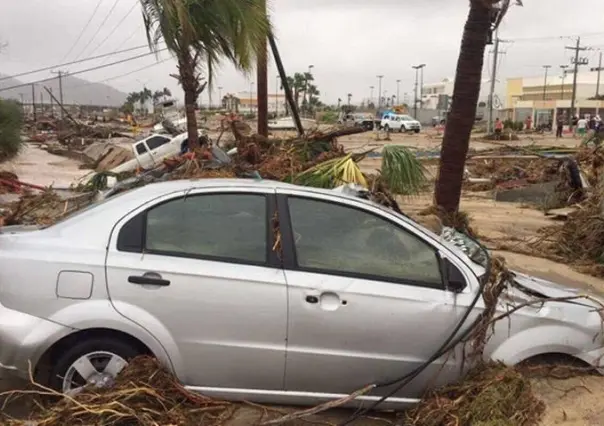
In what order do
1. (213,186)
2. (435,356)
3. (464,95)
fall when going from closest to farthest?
(435,356), (213,186), (464,95)

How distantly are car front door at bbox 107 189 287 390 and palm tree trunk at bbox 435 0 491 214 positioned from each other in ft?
17.4

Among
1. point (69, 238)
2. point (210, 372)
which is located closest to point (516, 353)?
point (210, 372)

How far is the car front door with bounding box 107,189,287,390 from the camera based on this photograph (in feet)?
12.0

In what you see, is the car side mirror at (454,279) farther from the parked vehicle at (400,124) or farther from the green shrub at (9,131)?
the parked vehicle at (400,124)

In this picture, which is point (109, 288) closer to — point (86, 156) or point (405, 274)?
point (405, 274)

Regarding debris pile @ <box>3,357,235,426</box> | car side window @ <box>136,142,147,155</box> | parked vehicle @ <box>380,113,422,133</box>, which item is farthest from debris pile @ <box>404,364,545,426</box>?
parked vehicle @ <box>380,113,422,133</box>

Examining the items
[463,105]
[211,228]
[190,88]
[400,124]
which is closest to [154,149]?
[190,88]

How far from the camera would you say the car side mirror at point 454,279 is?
3838mm

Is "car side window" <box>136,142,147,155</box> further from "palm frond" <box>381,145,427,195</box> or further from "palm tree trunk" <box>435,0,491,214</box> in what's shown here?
"palm tree trunk" <box>435,0,491,214</box>

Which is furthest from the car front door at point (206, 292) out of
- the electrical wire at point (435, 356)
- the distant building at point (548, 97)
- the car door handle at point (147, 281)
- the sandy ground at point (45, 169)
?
the distant building at point (548, 97)

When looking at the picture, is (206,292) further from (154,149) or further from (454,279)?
(154,149)

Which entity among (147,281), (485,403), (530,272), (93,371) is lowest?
(530,272)

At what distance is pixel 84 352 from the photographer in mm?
3678

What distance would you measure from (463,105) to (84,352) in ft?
20.2
